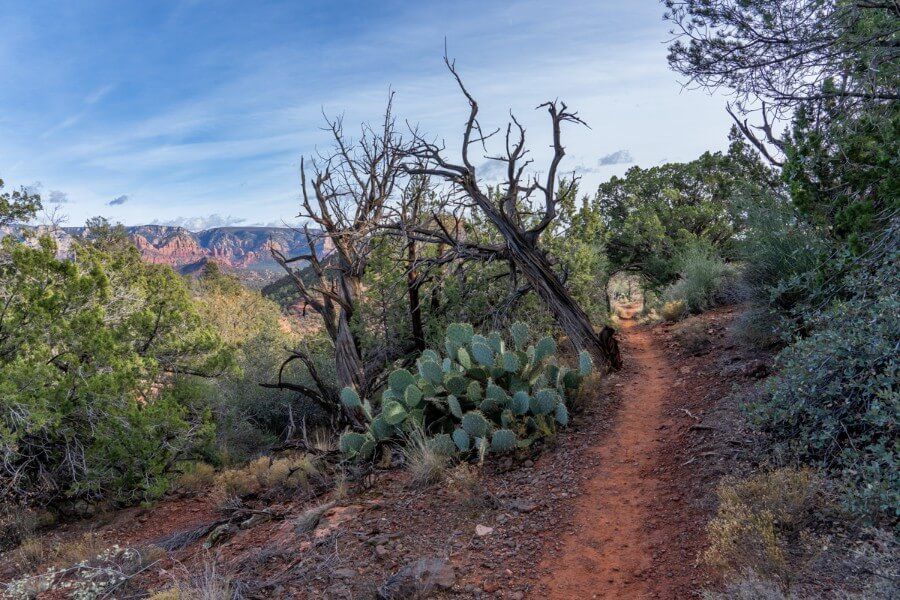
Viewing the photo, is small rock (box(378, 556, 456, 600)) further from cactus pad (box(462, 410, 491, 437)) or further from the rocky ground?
cactus pad (box(462, 410, 491, 437))

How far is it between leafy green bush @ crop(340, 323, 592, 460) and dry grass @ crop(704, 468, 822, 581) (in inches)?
94.6

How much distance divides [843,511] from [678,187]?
798 inches

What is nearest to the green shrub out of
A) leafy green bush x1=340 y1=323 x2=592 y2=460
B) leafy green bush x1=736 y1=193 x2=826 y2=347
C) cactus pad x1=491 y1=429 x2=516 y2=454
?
leafy green bush x1=736 y1=193 x2=826 y2=347

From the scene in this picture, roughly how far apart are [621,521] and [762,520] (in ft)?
4.24

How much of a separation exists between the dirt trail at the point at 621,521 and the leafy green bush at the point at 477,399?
0.76 m

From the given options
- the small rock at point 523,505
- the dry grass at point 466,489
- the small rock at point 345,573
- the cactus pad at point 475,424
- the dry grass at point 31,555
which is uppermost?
the cactus pad at point 475,424

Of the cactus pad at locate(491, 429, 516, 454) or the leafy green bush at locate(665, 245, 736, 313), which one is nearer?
the cactus pad at locate(491, 429, 516, 454)

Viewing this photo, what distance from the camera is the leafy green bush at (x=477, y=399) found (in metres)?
5.87

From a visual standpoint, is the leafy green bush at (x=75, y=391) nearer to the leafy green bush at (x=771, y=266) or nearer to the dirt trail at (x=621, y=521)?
the dirt trail at (x=621, y=521)

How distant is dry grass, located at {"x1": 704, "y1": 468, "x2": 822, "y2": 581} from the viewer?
3.05 m

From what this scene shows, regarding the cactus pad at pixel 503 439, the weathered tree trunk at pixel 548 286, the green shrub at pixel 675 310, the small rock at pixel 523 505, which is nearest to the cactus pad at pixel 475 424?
the cactus pad at pixel 503 439

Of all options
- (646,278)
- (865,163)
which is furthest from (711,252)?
(865,163)

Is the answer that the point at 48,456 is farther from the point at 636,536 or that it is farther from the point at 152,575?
the point at 636,536

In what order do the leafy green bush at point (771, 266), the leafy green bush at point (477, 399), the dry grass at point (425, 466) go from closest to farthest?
1. the dry grass at point (425, 466)
2. the leafy green bush at point (477, 399)
3. the leafy green bush at point (771, 266)
